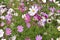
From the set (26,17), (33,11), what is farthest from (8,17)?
(33,11)

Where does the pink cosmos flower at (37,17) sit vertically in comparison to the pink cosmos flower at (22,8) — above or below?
below

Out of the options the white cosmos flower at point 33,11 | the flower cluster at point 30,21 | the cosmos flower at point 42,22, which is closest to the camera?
the flower cluster at point 30,21

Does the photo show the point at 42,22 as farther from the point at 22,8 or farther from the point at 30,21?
the point at 22,8

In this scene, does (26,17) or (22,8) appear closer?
(26,17)

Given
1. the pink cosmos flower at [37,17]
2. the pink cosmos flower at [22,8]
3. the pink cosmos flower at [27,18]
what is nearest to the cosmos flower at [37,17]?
the pink cosmos flower at [37,17]

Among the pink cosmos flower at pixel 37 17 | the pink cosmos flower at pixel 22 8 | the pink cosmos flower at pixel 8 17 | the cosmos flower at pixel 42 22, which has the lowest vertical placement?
the cosmos flower at pixel 42 22

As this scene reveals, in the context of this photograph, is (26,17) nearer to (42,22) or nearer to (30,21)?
(30,21)

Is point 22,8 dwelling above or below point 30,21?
above

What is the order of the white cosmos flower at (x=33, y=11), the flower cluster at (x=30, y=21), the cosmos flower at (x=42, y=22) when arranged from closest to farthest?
the flower cluster at (x=30, y=21)
the cosmos flower at (x=42, y=22)
the white cosmos flower at (x=33, y=11)

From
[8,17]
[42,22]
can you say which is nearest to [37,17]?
[42,22]

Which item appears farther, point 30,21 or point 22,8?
point 22,8

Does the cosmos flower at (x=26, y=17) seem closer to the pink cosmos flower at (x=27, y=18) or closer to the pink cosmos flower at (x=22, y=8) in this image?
the pink cosmos flower at (x=27, y=18)

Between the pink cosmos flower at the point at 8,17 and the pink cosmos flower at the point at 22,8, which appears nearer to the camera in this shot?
the pink cosmos flower at the point at 8,17

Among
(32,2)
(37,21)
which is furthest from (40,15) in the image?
(32,2)
